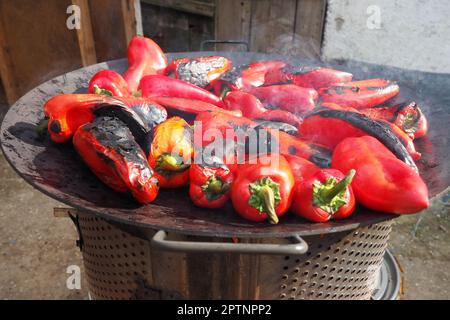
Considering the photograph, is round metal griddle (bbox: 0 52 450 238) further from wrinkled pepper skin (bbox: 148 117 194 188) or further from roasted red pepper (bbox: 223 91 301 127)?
roasted red pepper (bbox: 223 91 301 127)

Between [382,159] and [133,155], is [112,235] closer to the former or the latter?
[133,155]

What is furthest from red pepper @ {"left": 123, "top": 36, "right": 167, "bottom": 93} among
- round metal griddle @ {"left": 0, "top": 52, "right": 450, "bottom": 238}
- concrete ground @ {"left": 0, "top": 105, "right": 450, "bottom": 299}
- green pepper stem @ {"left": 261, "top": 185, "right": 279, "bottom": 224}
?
concrete ground @ {"left": 0, "top": 105, "right": 450, "bottom": 299}

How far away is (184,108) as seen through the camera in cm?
195

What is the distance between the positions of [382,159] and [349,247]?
1.21ft

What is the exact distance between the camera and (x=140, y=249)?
1.62 metres

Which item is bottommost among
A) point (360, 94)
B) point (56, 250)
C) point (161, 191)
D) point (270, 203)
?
point (56, 250)

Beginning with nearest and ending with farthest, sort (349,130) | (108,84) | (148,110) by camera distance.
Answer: (349,130), (148,110), (108,84)

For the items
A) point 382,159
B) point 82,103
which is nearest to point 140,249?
point 82,103

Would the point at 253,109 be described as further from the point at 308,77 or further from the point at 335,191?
the point at 335,191

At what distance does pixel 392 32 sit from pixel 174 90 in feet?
7.96

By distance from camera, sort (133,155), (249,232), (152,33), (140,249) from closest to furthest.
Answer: (249,232)
(133,155)
(140,249)
(152,33)

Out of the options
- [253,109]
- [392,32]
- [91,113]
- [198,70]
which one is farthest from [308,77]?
[392,32]

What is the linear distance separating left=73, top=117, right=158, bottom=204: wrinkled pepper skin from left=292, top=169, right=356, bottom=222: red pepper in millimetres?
513

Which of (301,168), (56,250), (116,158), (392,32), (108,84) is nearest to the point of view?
(116,158)
